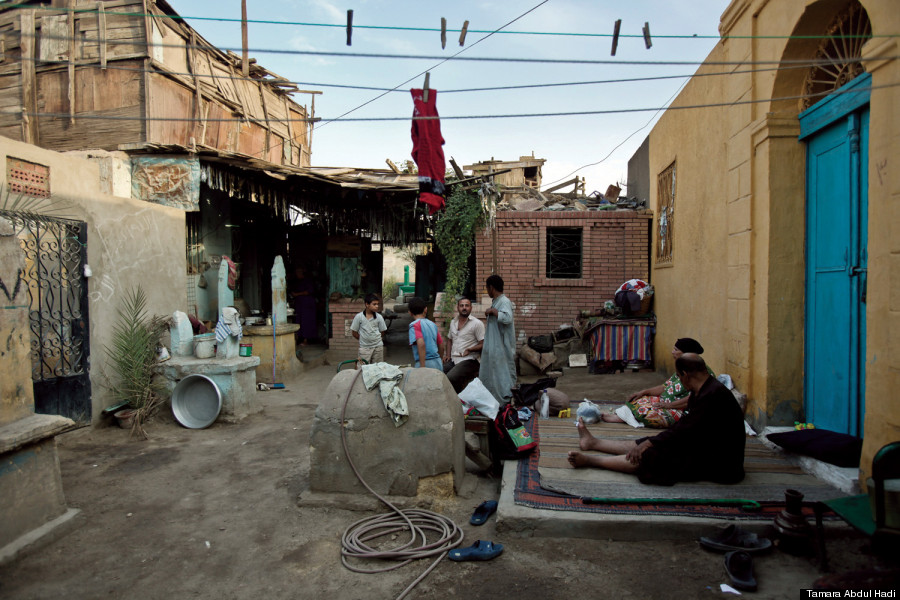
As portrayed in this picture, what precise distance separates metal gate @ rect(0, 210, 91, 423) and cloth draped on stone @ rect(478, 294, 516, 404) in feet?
15.0

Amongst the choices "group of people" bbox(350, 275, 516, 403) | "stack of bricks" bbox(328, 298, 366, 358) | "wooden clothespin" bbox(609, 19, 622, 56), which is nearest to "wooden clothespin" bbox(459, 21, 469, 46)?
"wooden clothespin" bbox(609, 19, 622, 56)

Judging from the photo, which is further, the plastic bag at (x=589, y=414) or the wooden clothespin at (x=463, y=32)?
the plastic bag at (x=589, y=414)

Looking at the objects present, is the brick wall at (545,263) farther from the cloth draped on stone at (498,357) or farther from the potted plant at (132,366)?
the potted plant at (132,366)

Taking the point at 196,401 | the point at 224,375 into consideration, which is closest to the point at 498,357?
the point at 224,375

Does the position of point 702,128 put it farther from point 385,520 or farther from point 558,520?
point 385,520

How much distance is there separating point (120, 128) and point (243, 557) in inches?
358

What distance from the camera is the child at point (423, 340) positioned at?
586cm

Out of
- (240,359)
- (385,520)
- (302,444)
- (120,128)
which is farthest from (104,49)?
(385,520)

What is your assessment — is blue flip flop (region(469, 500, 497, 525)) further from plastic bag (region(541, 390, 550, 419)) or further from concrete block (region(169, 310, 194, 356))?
concrete block (region(169, 310, 194, 356))

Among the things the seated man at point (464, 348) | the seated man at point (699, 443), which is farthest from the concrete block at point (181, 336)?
the seated man at point (699, 443)

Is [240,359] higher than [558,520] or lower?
higher

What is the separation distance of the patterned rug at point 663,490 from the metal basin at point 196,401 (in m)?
4.05

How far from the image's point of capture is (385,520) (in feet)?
12.2

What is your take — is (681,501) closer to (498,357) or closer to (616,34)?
(498,357)
